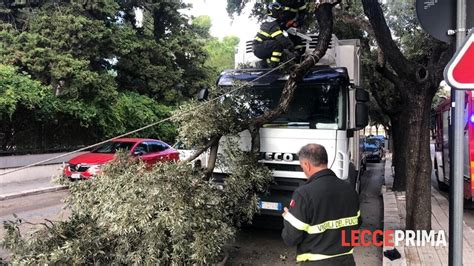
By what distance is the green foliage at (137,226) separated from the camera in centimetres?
405

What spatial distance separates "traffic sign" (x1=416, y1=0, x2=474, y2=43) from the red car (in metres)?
8.07

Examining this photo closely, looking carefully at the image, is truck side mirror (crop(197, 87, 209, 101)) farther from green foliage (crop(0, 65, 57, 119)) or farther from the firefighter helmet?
green foliage (crop(0, 65, 57, 119))

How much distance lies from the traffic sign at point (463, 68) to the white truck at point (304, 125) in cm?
302

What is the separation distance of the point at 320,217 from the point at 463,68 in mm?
1437

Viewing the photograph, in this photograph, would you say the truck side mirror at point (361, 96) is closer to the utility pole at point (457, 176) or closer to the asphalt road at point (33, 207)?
the utility pole at point (457, 176)

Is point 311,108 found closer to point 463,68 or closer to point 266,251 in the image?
point 266,251

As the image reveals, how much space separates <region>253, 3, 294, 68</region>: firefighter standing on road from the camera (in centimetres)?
657

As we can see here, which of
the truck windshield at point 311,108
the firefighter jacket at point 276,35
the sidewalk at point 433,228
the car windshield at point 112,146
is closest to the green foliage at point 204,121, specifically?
the truck windshield at point 311,108

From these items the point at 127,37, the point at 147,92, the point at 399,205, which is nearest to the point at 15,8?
the point at 127,37

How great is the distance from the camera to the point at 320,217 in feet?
9.92

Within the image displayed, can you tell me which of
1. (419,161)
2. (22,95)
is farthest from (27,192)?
(419,161)

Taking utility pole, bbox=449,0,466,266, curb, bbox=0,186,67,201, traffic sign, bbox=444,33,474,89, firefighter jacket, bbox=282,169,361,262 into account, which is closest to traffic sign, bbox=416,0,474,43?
utility pole, bbox=449,0,466,266

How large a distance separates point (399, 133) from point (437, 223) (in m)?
4.44

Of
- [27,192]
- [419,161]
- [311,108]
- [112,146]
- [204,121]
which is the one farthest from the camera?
[112,146]
